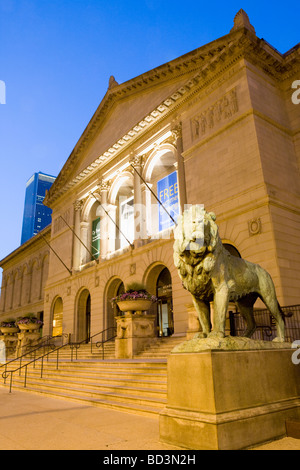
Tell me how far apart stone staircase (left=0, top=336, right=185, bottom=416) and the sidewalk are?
1.72ft

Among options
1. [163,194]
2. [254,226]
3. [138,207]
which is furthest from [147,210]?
[254,226]

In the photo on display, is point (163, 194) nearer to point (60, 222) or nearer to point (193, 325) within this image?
point (193, 325)

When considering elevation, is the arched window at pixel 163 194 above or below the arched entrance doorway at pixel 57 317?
above

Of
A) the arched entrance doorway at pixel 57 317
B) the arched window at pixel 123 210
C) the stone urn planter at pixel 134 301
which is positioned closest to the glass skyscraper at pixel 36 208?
the arched entrance doorway at pixel 57 317

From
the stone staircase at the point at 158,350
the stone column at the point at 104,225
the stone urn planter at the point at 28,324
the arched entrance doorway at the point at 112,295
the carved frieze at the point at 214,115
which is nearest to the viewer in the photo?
the stone staircase at the point at 158,350

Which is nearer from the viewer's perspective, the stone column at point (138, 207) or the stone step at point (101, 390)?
the stone step at point (101, 390)

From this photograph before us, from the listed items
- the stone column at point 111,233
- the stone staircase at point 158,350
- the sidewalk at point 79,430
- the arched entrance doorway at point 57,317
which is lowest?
the sidewalk at point 79,430

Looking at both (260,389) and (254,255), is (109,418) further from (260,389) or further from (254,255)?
(254,255)

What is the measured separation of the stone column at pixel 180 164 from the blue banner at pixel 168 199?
4.61 feet

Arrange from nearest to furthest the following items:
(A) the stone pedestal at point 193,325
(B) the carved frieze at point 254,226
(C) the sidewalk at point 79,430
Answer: (C) the sidewalk at point 79,430, (A) the stone pedestal at point 193,325, (B) the carved frieze at point 254,226

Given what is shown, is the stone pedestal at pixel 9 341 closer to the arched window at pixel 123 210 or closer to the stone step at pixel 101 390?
the arched window at pixel 123 210

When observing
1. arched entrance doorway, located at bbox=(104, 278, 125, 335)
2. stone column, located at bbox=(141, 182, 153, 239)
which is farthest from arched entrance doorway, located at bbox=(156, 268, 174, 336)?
arched entrance doorway, located at bbox=(104, 278, 125, 335)

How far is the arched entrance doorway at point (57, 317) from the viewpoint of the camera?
2823 cm
